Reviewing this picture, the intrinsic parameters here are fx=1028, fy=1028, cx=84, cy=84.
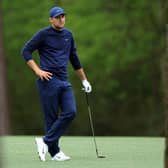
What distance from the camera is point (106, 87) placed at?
36.7m

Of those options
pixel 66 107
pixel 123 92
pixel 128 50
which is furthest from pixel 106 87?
pixel 66 107

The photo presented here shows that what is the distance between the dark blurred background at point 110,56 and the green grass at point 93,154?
1409 cm

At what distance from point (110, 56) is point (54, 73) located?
22618 millimetres

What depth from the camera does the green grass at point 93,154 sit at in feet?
38.2

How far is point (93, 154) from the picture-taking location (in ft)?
44.7

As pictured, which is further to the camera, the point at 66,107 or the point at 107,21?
the point at 107,21

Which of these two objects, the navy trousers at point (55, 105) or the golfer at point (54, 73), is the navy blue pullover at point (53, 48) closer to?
the golfer at point (54, 73)

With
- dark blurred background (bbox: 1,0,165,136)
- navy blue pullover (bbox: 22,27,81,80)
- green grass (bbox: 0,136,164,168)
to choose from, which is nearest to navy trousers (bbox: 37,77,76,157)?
navy blue pullover (bbox: 22,27,81,80)

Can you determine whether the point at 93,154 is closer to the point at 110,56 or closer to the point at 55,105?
the point at 55,105

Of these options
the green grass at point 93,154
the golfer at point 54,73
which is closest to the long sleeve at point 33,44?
the golfer at point 54,73

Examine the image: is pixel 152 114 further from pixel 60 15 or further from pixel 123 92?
pixel 60 15

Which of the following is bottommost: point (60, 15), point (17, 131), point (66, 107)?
point (17, 131)

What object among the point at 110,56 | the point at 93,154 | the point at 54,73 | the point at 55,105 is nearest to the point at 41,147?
the point at 55,105

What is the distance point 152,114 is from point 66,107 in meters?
26.0
